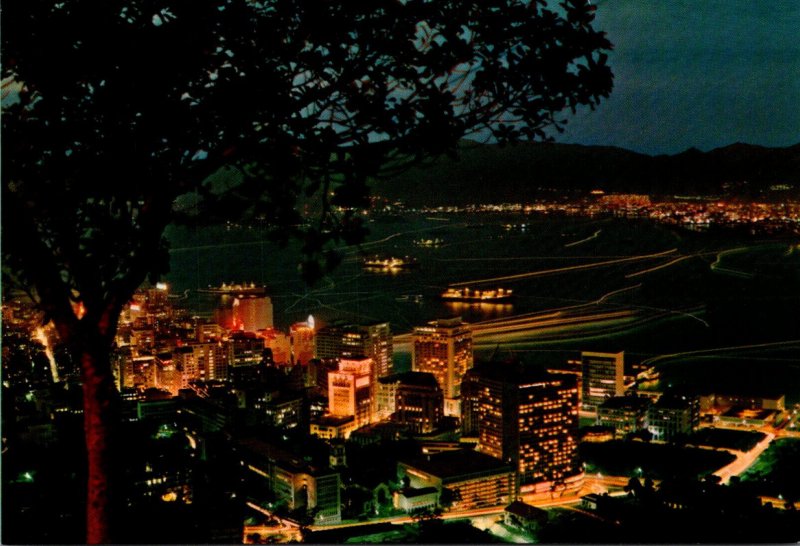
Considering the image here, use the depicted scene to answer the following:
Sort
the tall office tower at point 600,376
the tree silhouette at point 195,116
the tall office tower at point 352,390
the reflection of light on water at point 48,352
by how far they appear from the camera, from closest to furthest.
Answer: the tree silhouette at point 195,116 → the reflection of light on water at point 48,352 → the tall office tower at point 352,390 → the tall office tower at point 600,376

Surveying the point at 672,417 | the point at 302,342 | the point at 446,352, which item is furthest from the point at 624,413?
the point at 302,342

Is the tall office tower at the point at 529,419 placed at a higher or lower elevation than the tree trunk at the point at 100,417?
lower

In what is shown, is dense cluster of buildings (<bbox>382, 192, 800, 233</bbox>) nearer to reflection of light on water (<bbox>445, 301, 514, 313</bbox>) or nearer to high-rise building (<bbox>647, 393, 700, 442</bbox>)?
high-rise building (<bbox>647, 393, 700, 442</bbox>)

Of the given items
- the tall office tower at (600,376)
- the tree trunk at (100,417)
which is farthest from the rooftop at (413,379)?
the tree trunk at (100,417)

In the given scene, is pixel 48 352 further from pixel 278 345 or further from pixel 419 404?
pixel 278 345

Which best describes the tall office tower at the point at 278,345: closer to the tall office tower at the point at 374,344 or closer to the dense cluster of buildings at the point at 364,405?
the dense cluster of buildings at the point at 364,405

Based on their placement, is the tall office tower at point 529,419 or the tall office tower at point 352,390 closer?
the tall office tower at point 529,419
